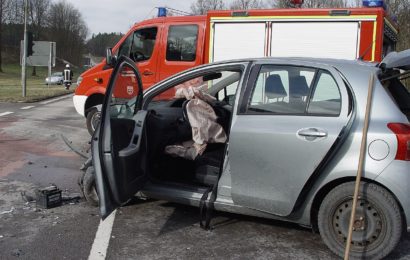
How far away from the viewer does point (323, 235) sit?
4.14m

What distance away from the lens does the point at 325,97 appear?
163 inches

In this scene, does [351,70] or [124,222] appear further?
[124,222]

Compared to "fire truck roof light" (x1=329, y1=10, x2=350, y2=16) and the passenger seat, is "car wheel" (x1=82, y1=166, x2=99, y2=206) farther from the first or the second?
"fire truck roof light" (x1=329, y1=10, x2=350, y2=16)

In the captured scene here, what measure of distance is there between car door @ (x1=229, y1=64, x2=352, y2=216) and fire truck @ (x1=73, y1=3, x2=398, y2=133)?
3.70 m

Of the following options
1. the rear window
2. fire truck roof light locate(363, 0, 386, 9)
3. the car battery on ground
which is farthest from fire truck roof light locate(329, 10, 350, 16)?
the car battery on ground

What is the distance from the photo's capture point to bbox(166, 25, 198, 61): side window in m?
9.30

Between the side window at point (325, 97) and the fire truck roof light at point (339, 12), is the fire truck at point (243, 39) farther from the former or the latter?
the side window at point (325, 97)

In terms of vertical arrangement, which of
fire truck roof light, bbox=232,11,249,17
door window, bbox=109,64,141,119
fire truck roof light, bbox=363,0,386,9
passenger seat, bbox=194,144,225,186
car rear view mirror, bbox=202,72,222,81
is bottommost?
passenger seat, bbox=194,144,225,186

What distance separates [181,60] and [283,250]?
5.67 m

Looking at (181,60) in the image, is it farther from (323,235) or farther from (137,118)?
(323,235)

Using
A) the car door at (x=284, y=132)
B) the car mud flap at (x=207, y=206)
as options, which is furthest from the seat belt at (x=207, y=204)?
the car door at (x=284, y=132)

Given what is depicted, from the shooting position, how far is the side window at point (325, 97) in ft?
13.3

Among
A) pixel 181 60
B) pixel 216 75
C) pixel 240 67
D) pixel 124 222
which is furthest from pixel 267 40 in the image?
pixel 124 222

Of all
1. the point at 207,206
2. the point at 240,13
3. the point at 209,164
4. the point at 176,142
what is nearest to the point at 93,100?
the point at 240,13
